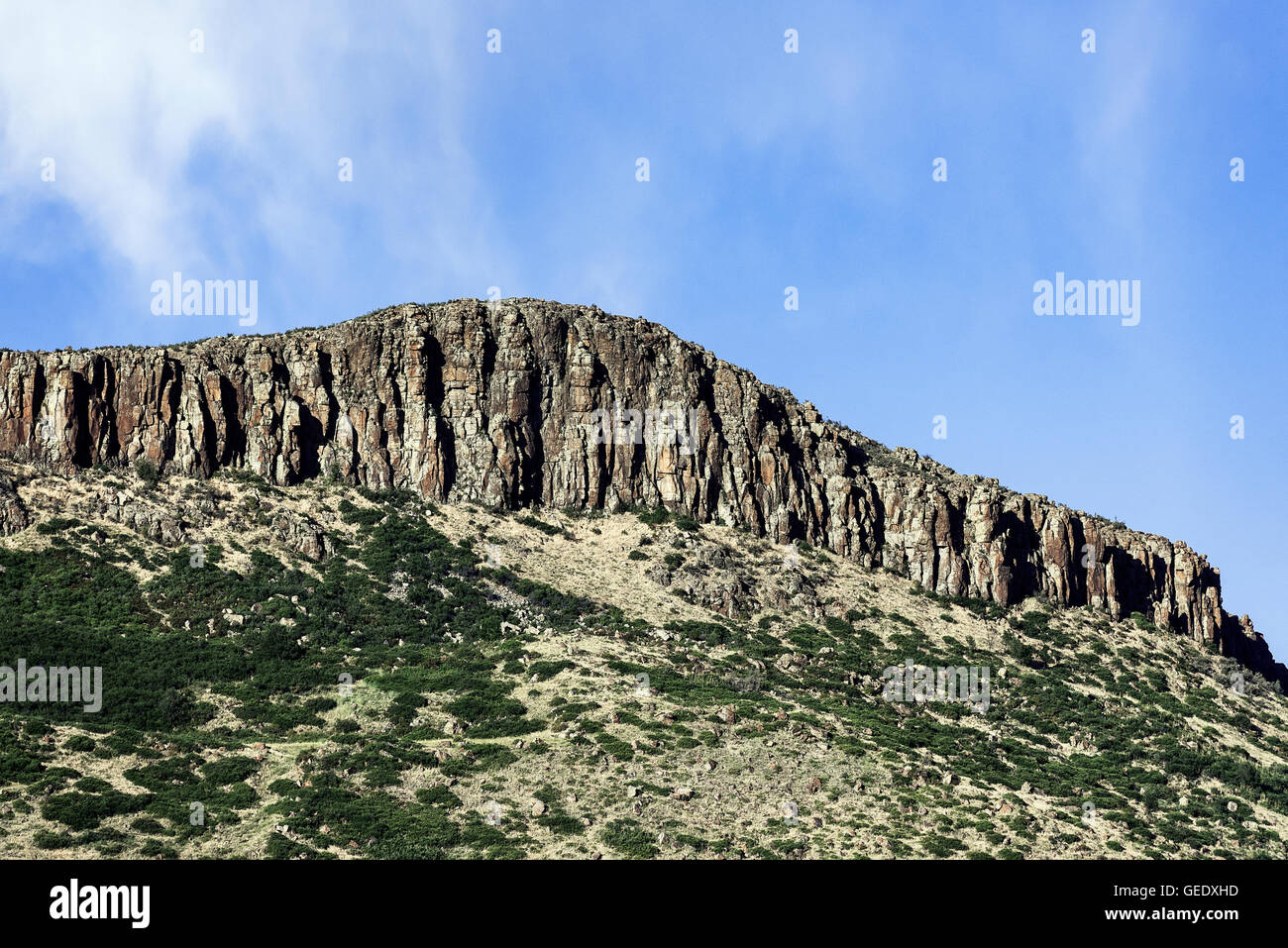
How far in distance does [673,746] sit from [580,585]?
3430cm

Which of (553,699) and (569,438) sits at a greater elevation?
(569,438)

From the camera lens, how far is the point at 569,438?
413 feet

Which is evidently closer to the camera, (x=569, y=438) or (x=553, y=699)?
(x=553, y=699)

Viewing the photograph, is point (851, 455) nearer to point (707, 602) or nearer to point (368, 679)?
point (707, 602)

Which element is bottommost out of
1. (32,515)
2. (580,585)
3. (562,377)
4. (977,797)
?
(977,797)

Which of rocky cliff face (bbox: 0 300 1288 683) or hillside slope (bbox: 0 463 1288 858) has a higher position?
rocky cliff face (bbox: 0 300 1288 683)

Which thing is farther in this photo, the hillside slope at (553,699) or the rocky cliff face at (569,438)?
the rocky cliff face at (569,438)

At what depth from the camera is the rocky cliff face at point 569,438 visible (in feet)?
379

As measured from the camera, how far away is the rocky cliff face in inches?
4542

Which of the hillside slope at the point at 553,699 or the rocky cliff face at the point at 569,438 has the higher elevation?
the rocky cliff face at the point at 569,438

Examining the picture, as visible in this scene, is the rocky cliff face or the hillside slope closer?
the hillside slope

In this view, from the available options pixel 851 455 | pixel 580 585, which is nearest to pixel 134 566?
pixel 580 585
